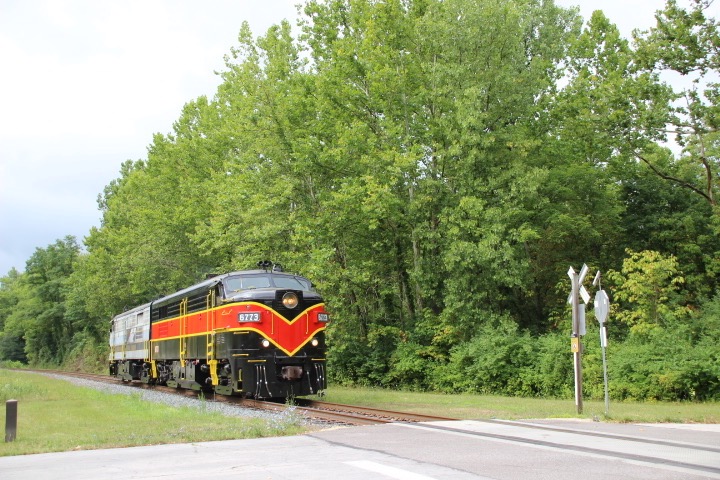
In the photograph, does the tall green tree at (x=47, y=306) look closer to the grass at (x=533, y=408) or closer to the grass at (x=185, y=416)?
the grass at (x=185, y=416)

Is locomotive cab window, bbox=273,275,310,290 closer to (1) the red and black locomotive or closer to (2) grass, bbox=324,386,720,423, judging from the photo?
(1) the red and black locomotive

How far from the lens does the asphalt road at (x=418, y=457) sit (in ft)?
25.8

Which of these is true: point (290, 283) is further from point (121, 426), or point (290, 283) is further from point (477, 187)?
point (477, 187)

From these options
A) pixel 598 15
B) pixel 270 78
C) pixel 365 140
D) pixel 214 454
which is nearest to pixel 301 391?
pixel 214 454

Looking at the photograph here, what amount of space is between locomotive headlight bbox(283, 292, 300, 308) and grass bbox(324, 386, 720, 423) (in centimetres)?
354

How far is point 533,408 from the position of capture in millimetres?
17312

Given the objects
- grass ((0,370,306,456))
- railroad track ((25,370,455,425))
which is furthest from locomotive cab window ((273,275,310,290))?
grass ((0,370,306,456))

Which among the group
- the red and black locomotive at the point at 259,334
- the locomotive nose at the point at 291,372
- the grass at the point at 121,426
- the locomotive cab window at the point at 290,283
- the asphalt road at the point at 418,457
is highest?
the locomotive cab window at the point at 290,283

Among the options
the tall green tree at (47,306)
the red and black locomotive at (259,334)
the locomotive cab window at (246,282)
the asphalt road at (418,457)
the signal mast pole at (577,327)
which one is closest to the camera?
the asphalt road at (418,457)

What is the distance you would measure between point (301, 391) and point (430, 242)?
10.3 meters

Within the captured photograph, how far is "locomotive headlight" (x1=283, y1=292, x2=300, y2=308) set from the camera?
18.5 meters

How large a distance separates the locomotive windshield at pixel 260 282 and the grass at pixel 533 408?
391cm

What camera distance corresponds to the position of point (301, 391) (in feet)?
60.2

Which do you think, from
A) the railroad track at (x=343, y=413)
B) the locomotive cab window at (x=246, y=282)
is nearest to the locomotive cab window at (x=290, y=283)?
the locomotive cab window at (x=246, y=282)
